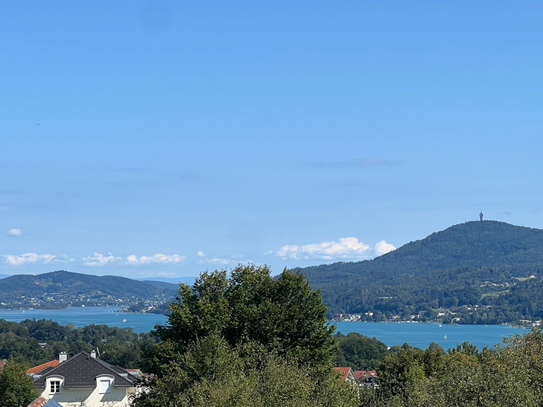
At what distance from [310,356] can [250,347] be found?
338cm

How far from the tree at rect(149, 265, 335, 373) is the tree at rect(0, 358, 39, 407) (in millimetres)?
11765

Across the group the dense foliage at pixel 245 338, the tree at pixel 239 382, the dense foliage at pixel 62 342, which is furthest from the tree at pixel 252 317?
the dense foliage at pixel 62 342

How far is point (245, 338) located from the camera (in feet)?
96.4

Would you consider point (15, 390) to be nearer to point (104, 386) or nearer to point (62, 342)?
point (104, 386)

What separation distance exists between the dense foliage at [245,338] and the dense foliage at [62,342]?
66.5m

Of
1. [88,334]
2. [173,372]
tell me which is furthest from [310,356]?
[88,334]

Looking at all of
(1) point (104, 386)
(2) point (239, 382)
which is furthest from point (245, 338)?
(1) point (104, 386)

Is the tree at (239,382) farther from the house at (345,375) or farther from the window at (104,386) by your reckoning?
the window at (104,386)

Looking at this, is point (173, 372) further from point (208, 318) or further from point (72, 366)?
point (72, 366)

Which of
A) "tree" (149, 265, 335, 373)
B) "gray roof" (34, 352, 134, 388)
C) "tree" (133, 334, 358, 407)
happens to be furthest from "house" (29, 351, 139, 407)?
"tree" (133, 334, 358, 407)

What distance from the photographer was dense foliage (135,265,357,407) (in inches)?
990

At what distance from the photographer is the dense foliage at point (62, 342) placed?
4220 inches

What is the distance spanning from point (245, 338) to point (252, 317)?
35.6 inches

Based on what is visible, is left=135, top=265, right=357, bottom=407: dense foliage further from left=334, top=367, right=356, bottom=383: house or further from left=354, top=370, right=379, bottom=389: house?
left=354, top=370, right=379, bottom=389: house
